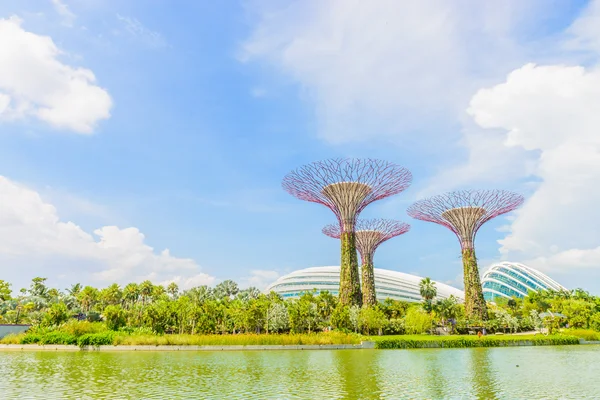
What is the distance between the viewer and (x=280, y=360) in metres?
20.4

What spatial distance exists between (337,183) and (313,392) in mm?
35592

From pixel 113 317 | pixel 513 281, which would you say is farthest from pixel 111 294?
pixel 513 281

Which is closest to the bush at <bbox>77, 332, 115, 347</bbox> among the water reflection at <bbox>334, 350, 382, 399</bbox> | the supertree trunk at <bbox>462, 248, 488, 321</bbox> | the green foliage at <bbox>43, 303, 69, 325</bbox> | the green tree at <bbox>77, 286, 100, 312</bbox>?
the green foliage at <bbox>43, 303, 69, 325</bbox>

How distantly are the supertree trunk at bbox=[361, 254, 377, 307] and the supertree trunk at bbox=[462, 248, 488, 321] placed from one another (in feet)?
37.6

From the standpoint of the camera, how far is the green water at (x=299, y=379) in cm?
1145

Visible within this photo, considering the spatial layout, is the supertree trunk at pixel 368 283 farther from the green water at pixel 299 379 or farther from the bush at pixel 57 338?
the green water at pixel 299 379

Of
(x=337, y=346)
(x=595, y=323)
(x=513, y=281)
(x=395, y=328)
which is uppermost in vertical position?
(x=513, y=281)

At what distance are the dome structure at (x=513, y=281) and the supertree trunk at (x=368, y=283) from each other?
57164mm

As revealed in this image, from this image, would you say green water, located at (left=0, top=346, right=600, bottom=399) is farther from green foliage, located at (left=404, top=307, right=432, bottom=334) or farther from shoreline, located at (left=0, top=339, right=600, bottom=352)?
green foliage, located at (left=404, top=307, right=432, bottom=334)

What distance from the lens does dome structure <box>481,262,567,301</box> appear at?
101m

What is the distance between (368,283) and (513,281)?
65.0 m

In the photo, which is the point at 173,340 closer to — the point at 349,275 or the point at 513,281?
the point at 349,275

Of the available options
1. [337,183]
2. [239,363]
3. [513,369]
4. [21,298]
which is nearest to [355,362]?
[239,363]

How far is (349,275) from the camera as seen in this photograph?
4684 cm
